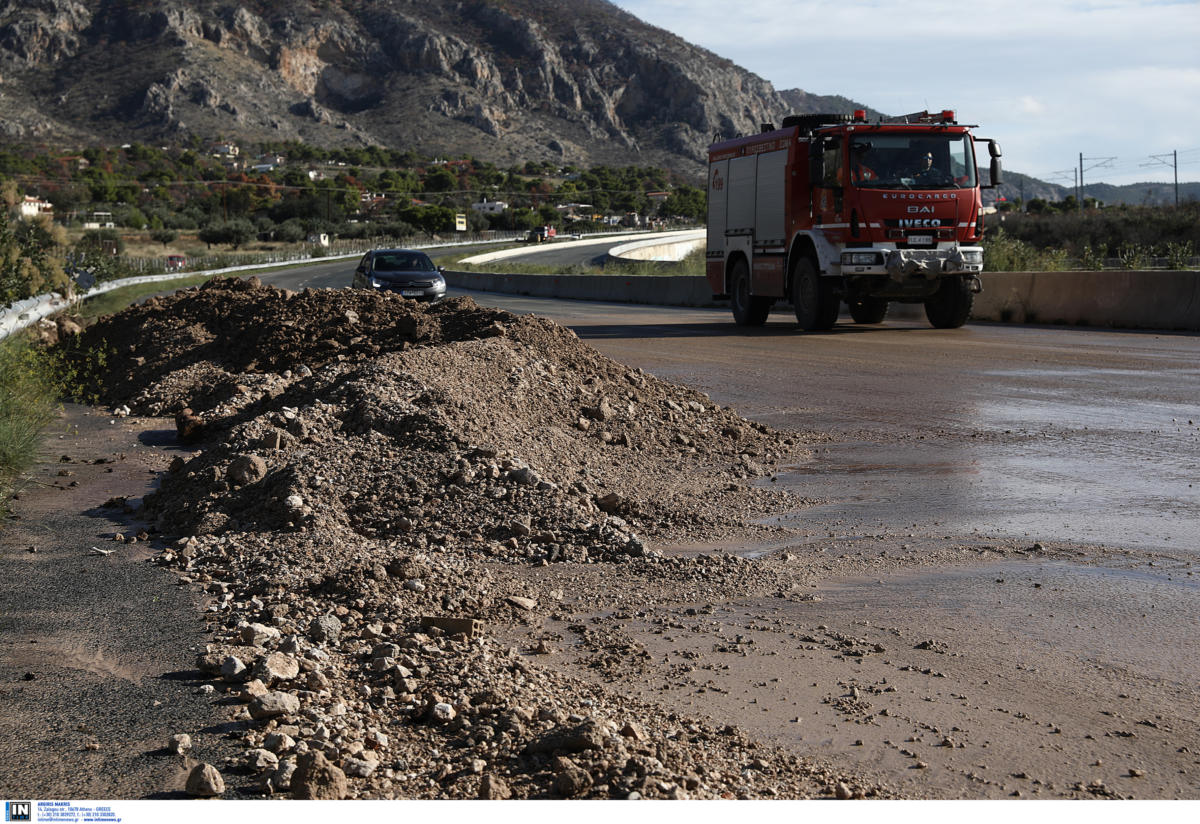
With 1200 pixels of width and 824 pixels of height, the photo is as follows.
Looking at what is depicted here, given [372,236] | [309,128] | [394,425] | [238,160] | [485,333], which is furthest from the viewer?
[309,128]

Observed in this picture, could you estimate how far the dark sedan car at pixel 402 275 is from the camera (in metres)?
28.8

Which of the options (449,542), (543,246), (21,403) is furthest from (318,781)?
(543,246)

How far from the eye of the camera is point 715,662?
16.2ft

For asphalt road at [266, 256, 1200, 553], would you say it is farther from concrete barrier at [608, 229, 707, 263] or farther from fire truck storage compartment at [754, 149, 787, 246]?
concrete barrier at [608, 229, 707, 263]

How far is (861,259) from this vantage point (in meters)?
19.8

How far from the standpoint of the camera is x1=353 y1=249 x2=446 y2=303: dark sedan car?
28797 mm

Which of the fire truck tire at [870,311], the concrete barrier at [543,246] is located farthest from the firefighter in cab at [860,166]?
the concrete barrier at [543,246]

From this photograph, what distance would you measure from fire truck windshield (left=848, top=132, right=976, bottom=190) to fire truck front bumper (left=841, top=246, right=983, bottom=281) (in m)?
1.02

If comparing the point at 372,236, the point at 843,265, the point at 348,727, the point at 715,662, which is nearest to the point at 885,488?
the point at 715,662

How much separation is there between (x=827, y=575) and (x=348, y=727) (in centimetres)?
291

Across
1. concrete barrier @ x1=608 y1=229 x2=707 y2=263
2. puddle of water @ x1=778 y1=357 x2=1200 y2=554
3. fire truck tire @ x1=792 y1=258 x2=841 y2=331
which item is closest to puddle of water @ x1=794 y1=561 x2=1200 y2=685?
puddle of water @ x1=778 y1=357 x2=1200 y2=554

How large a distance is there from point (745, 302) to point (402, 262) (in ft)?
33.9

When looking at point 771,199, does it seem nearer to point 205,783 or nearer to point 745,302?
point 745,302

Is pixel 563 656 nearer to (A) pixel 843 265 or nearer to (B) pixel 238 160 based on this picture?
(A) pixel 843 265
